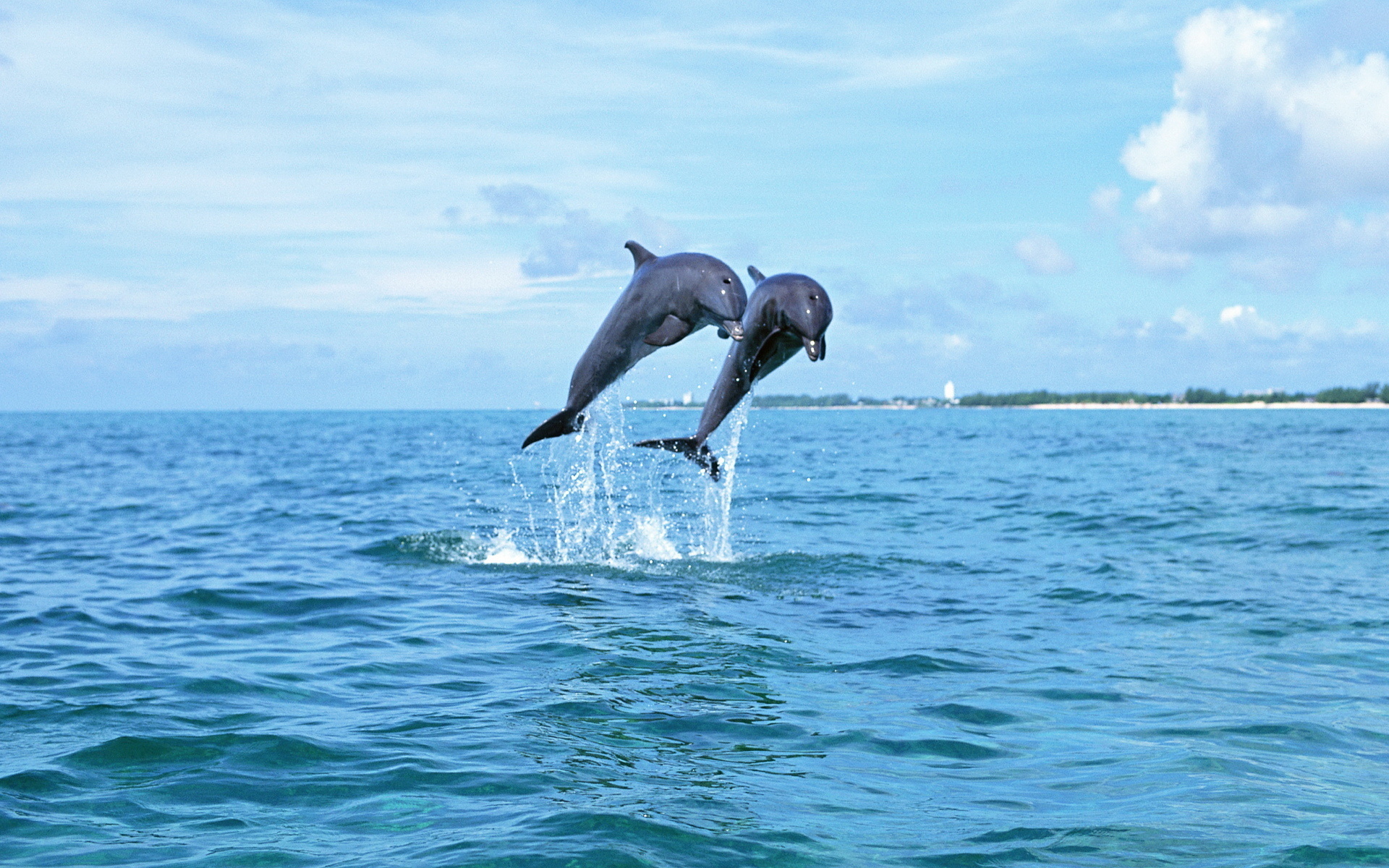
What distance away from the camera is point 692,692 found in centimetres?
919

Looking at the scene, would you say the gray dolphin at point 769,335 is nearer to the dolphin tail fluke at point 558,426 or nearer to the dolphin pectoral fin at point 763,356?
the dolphin pectoral fin at point 763,356

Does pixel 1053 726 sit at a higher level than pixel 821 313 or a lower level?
lower

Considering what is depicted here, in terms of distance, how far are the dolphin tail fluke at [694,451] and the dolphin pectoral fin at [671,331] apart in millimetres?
3156

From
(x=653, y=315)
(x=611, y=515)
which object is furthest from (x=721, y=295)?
(x=611, y=515)

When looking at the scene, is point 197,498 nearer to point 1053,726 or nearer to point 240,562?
point 240,562

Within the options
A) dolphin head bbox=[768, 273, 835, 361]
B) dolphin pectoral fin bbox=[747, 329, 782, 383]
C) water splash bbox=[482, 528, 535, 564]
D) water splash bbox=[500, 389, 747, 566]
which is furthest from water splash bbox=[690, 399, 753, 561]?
dolphin head bbox=[768, 273, 835, 361]

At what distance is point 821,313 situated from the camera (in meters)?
8.38

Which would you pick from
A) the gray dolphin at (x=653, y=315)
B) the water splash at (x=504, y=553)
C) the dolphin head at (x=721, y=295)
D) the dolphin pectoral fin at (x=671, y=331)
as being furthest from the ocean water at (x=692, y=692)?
the dolphin head at (x=721, y=295)

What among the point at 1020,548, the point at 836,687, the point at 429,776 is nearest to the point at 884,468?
the point at 1020,548

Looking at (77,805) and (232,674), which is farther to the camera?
(232,674)

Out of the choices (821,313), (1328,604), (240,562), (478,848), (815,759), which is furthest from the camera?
(240,562)

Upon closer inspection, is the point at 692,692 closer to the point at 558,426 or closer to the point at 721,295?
the point at 721,295

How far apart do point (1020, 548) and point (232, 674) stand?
1286 cm

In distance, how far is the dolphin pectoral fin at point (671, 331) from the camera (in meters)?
9.19
